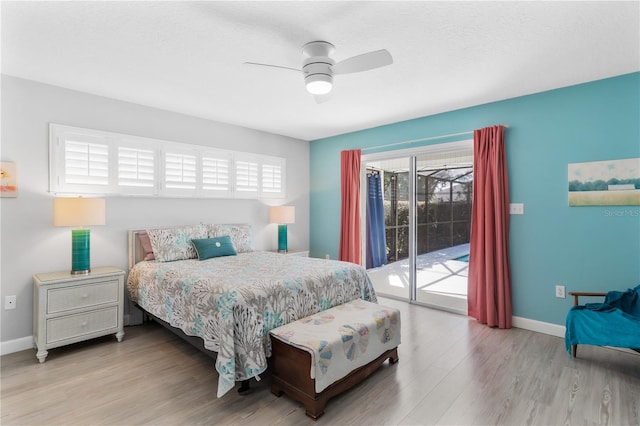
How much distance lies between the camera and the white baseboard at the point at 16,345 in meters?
3.01

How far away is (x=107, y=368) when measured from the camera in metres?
2.76

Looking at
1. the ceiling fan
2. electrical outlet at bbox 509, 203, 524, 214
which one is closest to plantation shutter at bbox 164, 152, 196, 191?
the ceiling fan

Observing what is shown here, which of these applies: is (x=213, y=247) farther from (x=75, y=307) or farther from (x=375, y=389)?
(x=375, y=389)

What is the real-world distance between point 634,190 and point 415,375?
270 cm

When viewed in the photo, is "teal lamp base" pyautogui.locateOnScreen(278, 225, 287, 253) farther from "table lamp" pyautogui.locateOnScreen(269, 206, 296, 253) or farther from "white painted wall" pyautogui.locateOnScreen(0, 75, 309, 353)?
"white painted wall" pyautogui.locateOnScreen(0, 75, 309, 353)

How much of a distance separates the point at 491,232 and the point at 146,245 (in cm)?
404

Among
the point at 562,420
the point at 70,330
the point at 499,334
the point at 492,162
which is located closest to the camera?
the point at 562,420

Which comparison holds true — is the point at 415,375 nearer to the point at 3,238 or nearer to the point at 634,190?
the point at 634,190

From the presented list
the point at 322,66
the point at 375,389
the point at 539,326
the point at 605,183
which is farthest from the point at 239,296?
the point at 605,183

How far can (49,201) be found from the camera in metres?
3.27

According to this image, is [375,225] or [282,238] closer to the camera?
[282,238]

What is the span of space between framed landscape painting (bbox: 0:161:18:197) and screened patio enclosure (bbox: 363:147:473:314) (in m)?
4.36

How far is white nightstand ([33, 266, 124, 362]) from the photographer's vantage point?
2.88 m

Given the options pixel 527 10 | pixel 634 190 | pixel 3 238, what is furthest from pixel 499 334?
pixel 3 238
